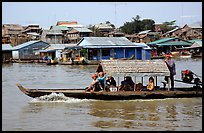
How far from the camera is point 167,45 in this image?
46.4 meters

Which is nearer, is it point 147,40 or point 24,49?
point 24,49

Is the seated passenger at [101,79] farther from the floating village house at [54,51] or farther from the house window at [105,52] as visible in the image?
the floating village house at [54,51]

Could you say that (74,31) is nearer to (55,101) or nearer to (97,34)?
(97,34)

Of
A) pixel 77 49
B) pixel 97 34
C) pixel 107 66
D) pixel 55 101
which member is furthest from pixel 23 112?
pixel 97 34

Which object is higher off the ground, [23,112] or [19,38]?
[19,38]

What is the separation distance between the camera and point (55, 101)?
10.7 metres

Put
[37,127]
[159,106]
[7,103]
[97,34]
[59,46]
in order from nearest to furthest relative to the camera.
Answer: [37,127], [159,106], [7,103], [59,46], [97,34]

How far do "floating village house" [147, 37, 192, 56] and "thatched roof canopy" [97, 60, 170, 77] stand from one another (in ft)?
116

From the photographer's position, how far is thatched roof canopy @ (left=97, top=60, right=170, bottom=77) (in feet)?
35.2

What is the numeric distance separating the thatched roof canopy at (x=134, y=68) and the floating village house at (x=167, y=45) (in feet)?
116

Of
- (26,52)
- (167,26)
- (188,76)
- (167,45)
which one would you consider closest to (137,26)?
(167,26)

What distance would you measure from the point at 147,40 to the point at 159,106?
1715 inches

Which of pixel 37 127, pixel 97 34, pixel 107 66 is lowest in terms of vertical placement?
pixel 37 127

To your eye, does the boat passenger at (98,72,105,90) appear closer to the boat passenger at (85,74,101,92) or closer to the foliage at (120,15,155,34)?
the boat passenger at (85,74,101,92)
